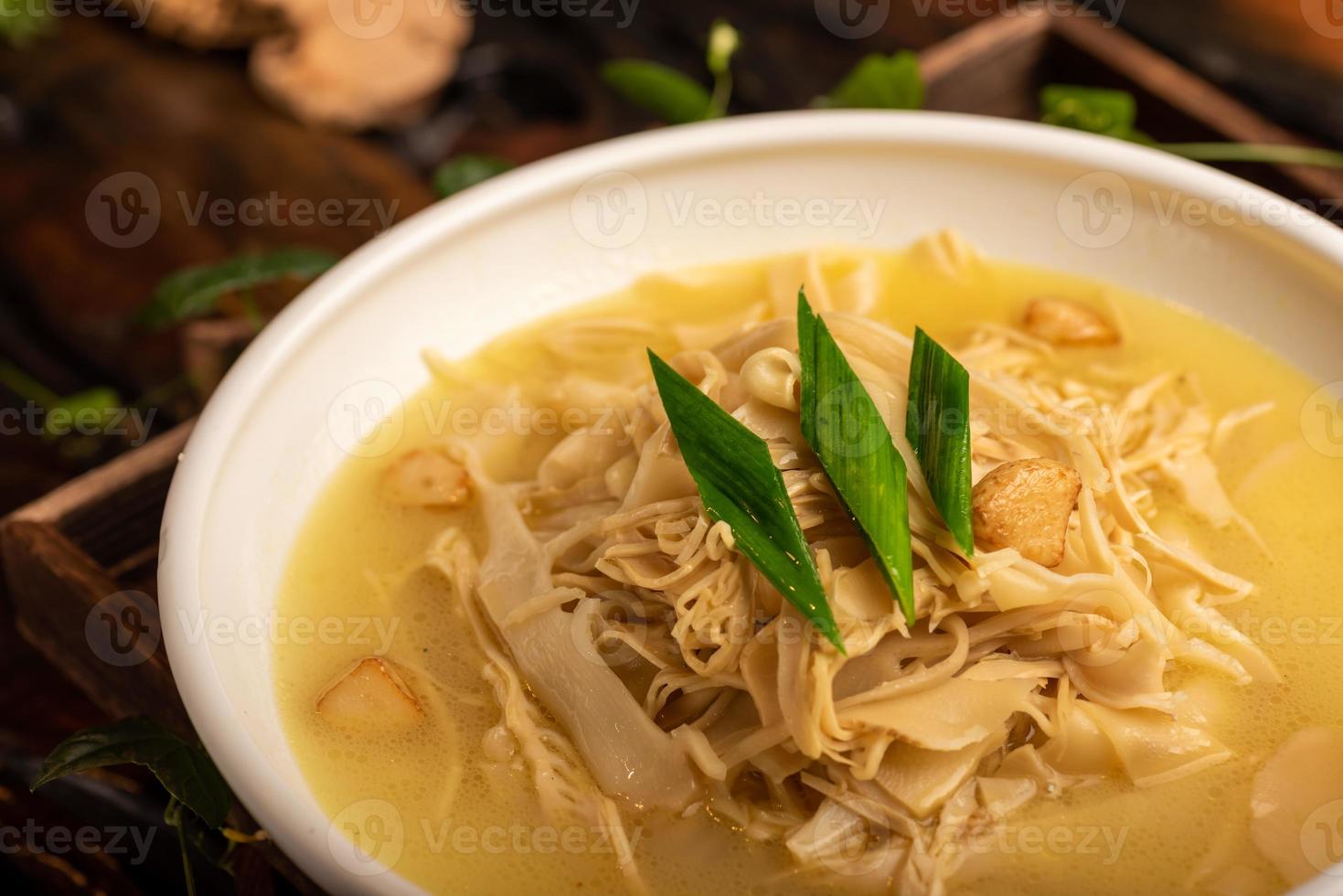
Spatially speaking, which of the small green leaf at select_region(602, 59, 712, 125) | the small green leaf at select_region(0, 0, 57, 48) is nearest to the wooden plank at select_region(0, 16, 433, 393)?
the small green leaf at select_region(0, 0, 57, 48)

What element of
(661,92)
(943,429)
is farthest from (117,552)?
(661,92)

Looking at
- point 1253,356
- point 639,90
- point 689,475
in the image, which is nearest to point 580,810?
point 689,475

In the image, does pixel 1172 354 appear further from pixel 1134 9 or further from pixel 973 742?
pixel 1134 9

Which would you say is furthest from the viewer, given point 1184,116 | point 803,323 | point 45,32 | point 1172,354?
point 45,32

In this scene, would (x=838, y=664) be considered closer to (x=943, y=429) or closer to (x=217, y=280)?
(x=943, y=429)

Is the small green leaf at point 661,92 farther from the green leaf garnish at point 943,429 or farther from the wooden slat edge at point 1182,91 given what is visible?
the green leaf garnish at point 943,429

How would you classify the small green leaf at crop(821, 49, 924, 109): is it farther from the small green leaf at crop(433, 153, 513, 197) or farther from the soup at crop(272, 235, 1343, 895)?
the soup at crop(272, 235, 1343, 895)
